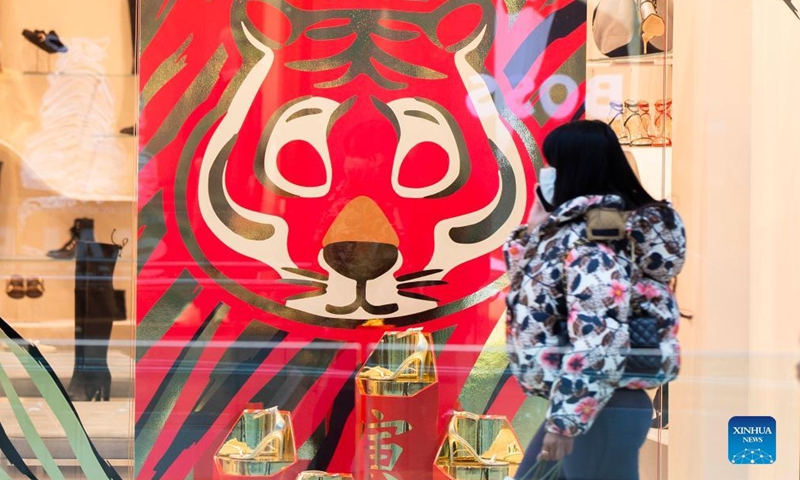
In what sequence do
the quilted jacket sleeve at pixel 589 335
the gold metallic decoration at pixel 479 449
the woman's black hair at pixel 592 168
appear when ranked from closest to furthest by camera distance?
the quilted jacket sleeve at pixel 589 335
the woman's black hair at pixel 592 168
the gold metallic decoration at pixel 479 449

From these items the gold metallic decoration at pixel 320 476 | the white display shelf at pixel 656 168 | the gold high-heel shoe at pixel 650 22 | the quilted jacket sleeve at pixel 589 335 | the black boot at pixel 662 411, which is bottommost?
the gold metallic decoration at pixel 320 476

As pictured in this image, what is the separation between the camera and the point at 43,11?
3.08m

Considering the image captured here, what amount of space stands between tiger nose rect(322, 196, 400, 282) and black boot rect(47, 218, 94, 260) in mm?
785

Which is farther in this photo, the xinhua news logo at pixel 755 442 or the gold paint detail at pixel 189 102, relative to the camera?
the gold paint detail at pixel 189 102

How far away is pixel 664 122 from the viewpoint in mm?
3064

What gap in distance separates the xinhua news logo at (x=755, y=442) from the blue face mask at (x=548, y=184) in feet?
4.06

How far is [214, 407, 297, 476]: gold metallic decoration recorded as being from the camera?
297 cm

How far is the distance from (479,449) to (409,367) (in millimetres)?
355

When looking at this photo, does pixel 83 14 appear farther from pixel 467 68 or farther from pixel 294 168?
pixel 467 68

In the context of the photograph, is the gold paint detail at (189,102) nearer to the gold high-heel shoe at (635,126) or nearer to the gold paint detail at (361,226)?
the gold paint detail at (361,226)

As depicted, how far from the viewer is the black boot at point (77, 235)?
10.2 ft

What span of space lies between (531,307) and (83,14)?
187cm

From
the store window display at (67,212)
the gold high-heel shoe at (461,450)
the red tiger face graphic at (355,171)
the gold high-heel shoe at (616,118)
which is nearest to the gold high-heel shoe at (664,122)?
the gold high-heel shoe at (616,118)

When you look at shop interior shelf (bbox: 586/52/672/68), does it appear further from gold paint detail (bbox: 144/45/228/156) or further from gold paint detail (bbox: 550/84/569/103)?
gold paint detail (bbox: 144/45/228/156)
